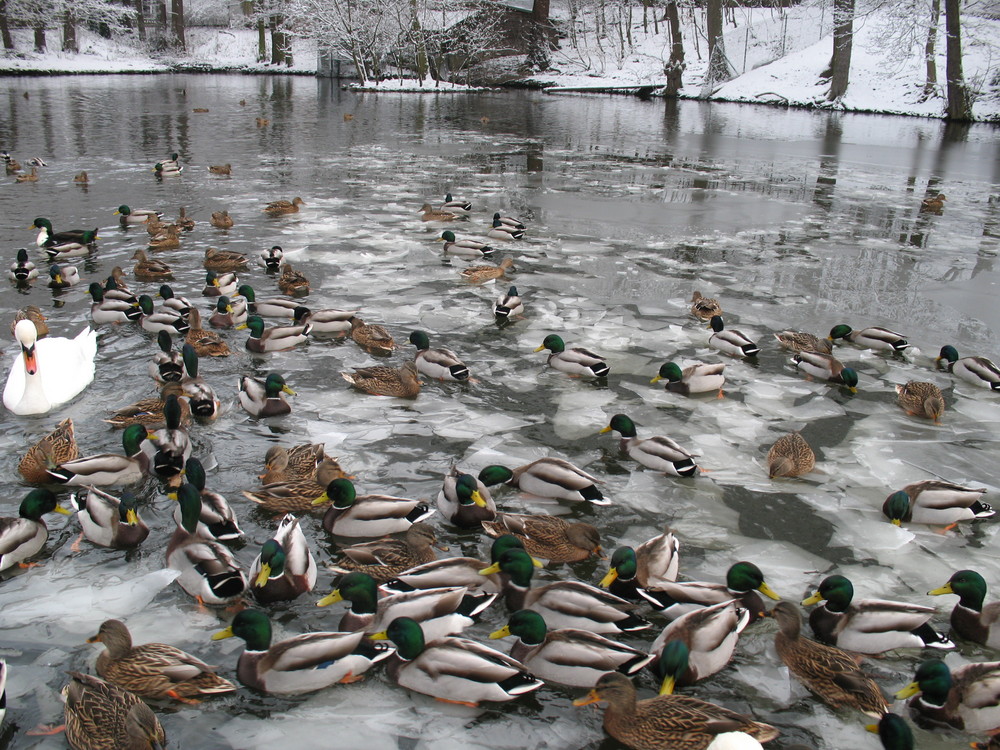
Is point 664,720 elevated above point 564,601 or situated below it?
below

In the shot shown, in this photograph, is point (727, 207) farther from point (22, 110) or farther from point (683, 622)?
point (22, 110)

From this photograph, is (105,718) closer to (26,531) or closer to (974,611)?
(26,531)

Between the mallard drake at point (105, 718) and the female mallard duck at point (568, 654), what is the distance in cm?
162

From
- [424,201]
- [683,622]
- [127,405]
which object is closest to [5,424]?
[127,405]

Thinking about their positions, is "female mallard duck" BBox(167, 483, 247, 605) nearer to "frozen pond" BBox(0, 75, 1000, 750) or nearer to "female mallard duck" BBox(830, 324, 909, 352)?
"frozen pond" BBox(0, 75, 1000, 750)

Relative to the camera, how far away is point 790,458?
222 inches

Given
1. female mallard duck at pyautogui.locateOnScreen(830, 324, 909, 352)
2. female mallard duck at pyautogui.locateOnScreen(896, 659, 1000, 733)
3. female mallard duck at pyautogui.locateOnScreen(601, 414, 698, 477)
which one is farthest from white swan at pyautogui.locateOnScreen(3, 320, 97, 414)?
female mallard duck at pyautogui.locateOnScreen(830, 324, 909, 352)

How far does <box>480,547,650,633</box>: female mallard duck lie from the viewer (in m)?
4.03

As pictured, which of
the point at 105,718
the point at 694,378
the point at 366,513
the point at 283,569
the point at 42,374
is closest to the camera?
the point at 105,718

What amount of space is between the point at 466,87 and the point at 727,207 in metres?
33.0

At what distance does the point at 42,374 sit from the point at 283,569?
329cm

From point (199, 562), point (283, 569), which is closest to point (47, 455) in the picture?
point (199, 562)

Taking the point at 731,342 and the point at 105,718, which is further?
the point at 731,342

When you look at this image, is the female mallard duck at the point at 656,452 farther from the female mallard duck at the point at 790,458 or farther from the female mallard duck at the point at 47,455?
the female mallard duck at the point at 47,455
